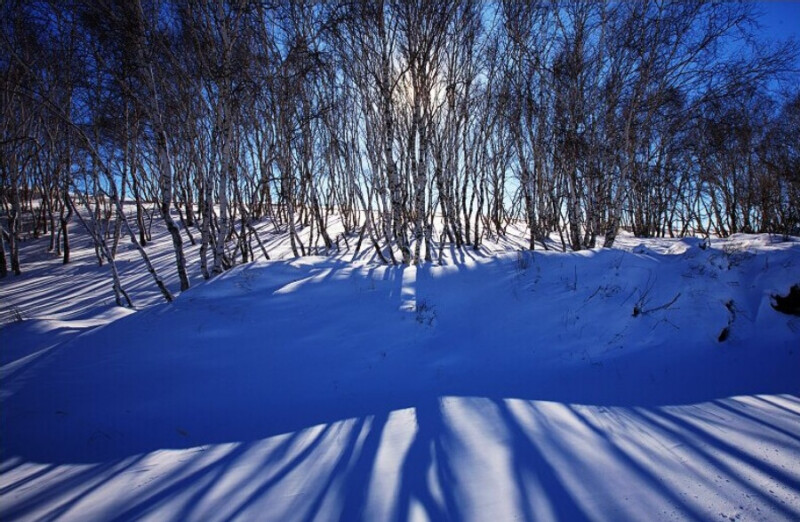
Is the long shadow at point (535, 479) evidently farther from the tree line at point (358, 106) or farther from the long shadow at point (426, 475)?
the tree line at point (358, 106)

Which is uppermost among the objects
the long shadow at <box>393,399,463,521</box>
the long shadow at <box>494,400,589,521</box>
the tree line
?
the tree line

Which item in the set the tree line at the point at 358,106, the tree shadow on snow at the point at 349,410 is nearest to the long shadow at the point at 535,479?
the tree shadow on snow at the point at 349,410

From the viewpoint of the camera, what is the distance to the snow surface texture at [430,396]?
2338mm

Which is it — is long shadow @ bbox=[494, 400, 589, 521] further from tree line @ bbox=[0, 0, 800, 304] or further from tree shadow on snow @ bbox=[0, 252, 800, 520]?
tree line @ bbox=[0, 0, 800, 304]

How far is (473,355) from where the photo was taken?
15.6ft

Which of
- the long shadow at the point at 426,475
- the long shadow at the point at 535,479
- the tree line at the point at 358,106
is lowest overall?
the long shadow at the point at 426,475

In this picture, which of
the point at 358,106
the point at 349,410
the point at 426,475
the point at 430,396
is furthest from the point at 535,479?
the point at 358,106

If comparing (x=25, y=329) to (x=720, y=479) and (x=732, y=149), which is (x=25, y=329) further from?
(x=732, y=149)

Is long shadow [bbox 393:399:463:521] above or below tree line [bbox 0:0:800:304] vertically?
below

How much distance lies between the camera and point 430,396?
12.6ft

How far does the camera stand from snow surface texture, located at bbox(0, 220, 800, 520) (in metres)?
2.34

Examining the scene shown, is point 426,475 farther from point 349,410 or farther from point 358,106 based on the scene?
point 358,106

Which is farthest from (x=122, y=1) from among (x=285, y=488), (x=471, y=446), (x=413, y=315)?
(x=471, y=446)

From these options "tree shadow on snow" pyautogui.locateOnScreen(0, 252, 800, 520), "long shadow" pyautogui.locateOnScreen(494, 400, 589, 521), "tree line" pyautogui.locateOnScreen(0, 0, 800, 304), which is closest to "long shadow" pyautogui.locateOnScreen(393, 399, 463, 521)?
"tree shadow on snow" pyautogui.locateOnScreen(0, 252, 800, 520)
